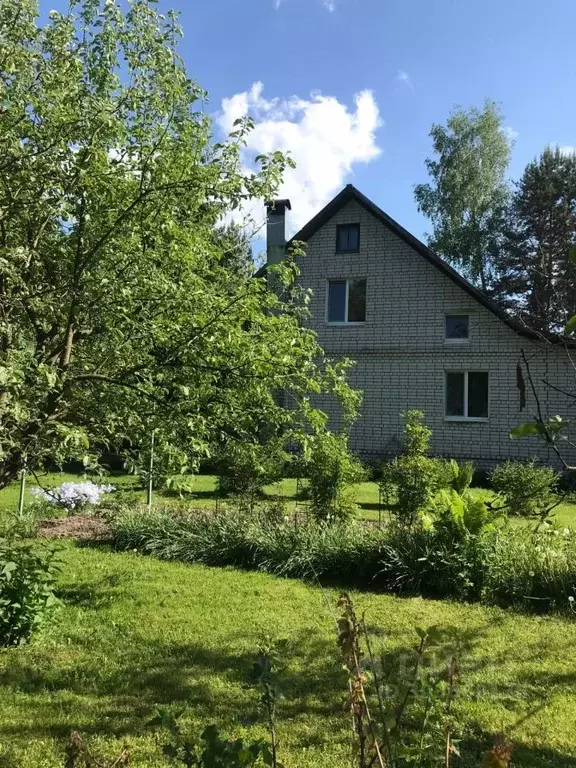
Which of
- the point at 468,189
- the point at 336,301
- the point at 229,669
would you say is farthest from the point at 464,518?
the point at 468,189

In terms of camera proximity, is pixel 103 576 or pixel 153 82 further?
pixel 103 576

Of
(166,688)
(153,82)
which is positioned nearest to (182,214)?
(153,82)

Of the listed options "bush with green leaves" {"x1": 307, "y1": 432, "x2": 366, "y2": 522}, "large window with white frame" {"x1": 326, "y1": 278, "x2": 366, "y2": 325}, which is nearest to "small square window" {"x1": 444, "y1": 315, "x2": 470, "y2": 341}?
"large window with white frame" {"x1": 326, "y1": 278, "x2": 366, "y2": 325}

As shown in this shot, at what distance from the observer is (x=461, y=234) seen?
104ft

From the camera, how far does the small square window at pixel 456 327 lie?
17641 millimetres

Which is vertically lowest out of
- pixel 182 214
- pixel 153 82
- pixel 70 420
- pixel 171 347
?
pixel 70 420

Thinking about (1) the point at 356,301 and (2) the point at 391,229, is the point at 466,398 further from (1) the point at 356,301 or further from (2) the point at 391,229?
(2) the point at 391,229

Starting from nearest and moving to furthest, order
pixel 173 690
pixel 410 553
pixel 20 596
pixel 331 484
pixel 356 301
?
pixel 173 690 → pixel 20 596 → pixel 410 553 → pixel 331 484 → pixel 356 301

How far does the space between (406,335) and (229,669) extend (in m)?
14.4

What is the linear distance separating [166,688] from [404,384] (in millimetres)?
14444

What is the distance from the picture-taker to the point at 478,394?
17.2 meters

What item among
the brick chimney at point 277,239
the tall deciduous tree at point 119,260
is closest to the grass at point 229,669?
the tall deciduous tree at point 119,260

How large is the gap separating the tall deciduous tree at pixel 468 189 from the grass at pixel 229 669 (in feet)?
93.1

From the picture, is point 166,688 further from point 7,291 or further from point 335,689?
point 7,291
